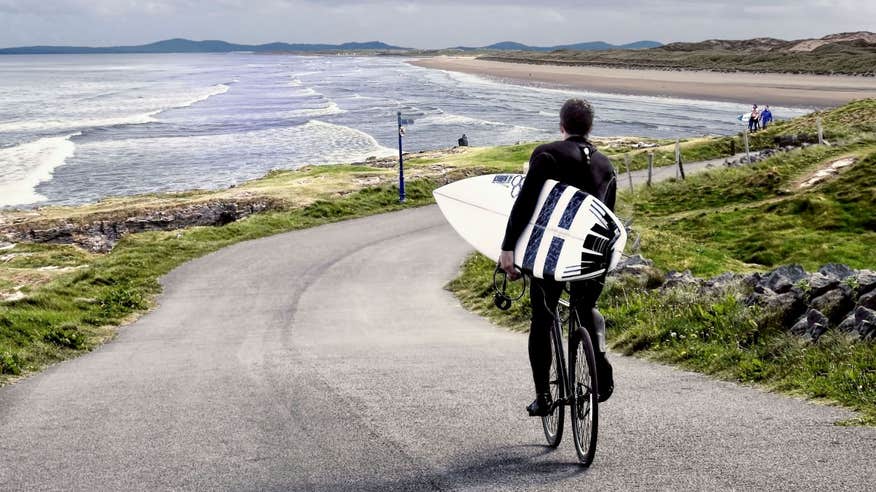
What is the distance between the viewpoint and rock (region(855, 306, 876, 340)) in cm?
758

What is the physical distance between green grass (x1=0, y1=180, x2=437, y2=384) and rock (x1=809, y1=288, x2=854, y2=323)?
9651 mm

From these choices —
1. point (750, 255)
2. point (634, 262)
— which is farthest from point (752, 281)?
point (750, 255)

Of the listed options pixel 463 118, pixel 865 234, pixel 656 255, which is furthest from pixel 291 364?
pixel 463 118

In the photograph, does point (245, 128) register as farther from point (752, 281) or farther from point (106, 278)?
point (752, 281)

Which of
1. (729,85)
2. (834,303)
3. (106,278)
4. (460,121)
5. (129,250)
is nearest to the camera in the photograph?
(834,303)

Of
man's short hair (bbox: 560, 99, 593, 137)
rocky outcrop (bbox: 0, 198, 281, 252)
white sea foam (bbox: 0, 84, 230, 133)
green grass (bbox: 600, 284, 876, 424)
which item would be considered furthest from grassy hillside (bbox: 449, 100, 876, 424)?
white sea foam (bbox: 0, 84, 230, 133)

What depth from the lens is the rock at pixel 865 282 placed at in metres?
8.45

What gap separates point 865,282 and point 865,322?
1.23 m

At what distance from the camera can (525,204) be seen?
5512 millimetres

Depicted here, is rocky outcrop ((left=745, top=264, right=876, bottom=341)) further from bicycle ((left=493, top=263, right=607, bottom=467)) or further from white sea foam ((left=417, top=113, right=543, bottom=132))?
white sea foam ((left=417, top=113, right=543, bottom=132))

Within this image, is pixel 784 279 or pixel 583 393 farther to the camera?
pixel 784 279

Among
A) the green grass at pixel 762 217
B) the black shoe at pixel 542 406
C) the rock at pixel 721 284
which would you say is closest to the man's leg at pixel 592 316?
the black shoe at pixel 542 406

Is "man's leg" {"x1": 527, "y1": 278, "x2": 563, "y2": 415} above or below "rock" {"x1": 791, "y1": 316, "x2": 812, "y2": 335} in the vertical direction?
above

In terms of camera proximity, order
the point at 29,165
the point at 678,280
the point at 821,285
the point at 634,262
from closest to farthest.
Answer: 1. the point at 821,285
2. the point at 678,280
3. the point at 634,262
4. the point at 29,165
